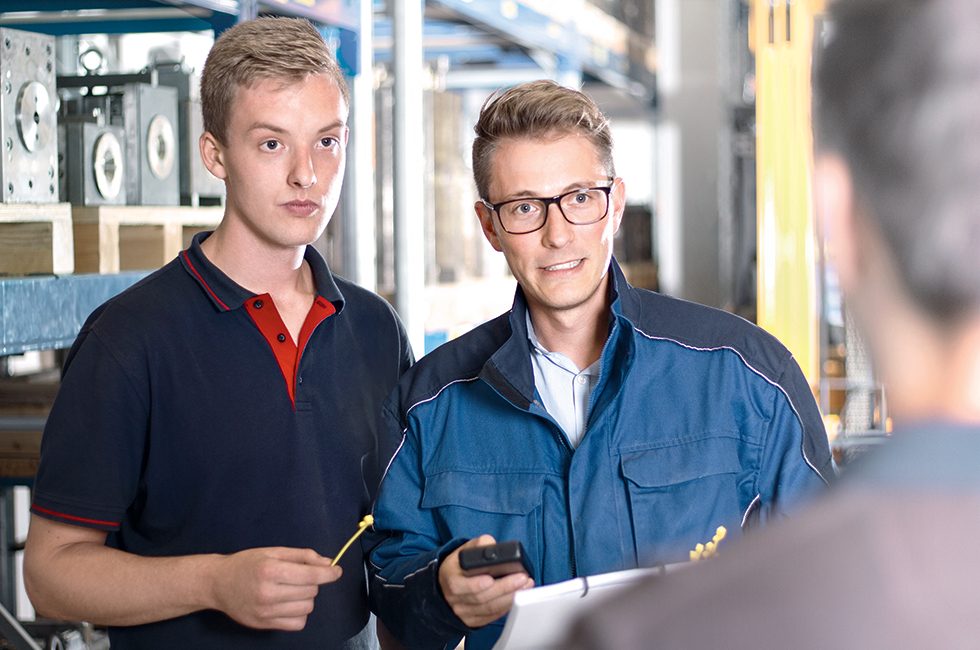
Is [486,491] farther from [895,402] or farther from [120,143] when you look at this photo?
[120,143]

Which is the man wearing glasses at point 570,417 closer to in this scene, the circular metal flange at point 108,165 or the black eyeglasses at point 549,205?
the black eyeglasses at point 549,205

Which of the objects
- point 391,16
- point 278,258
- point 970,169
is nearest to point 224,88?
point 278,258

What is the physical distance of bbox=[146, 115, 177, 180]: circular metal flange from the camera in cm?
312

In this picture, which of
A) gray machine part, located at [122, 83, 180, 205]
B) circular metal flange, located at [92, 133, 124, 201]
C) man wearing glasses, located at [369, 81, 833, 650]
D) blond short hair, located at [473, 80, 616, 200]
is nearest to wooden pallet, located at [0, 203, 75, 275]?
circular metal flange, located at [92, 133, 124, 201]

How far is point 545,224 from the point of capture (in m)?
2.08

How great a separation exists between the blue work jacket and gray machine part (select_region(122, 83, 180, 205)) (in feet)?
4.50

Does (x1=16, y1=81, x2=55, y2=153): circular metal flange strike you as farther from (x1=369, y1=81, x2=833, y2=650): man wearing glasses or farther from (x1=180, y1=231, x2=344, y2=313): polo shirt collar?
(x1=369, y1=81, x2=833, y2=650): man wearing glasses

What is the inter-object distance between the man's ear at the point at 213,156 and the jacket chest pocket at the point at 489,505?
0.77 meters

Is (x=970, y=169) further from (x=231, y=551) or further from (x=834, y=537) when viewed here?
(x=231, y=551)

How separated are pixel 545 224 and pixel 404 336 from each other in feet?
1.82

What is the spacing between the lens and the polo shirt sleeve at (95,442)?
1.98 m

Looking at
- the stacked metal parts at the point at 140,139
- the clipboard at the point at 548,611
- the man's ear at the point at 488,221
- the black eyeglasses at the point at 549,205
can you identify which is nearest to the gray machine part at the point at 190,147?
the stacked metal parts at the point at 140,139

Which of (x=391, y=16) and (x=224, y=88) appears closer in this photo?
(x=224, y=88)

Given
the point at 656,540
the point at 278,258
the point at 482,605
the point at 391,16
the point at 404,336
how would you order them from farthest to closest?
the point at 391,16
the point at 404,336
the point at 278,258
the point at 656,540
the point at 482,605
